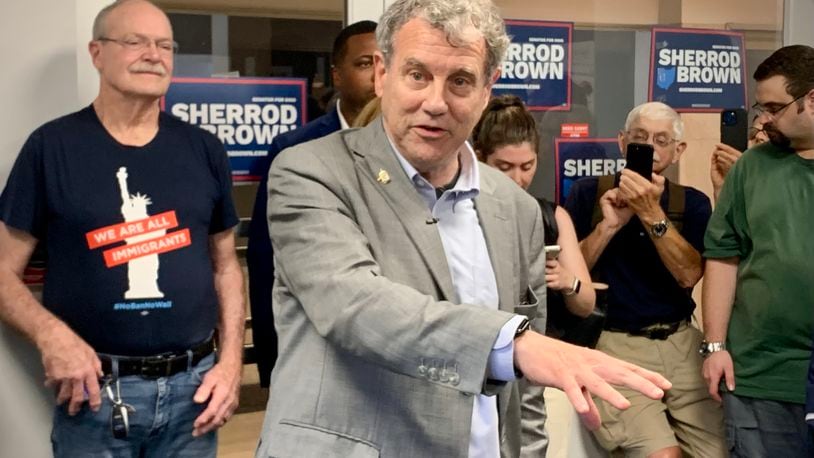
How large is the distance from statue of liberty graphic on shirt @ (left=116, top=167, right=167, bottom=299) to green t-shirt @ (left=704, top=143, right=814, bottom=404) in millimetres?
1888

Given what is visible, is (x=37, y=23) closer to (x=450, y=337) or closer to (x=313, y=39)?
(x=313, y=39)

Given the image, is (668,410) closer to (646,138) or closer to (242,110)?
(646,138)

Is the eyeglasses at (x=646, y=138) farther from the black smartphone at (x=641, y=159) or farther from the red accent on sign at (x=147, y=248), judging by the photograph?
the red accent on sign at (x=147, y=248)

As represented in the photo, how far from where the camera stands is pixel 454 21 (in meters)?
1.71

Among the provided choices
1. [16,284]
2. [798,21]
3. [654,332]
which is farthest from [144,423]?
[798,21]

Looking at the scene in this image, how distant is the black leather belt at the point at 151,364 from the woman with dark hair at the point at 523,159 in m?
1.08

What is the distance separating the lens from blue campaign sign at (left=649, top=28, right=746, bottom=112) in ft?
14.0

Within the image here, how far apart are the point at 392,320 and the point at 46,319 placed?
1.51 m

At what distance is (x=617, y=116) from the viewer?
4.16 m

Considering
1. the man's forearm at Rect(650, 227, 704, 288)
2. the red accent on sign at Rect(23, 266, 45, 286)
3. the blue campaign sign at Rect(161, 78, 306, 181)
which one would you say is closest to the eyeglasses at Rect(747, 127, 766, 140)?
the man's forearm at Rect(650, 227, 704, 288)

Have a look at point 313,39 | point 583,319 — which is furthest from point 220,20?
point 583,319

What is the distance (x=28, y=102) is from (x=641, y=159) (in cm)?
202

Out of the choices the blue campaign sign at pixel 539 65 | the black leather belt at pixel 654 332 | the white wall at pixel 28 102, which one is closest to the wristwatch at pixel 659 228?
the black leather belt at pixel 654 332

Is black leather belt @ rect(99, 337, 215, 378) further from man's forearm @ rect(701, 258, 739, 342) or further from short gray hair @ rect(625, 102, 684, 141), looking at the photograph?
short gray hair @ rect(625, 102, 684, 141)
